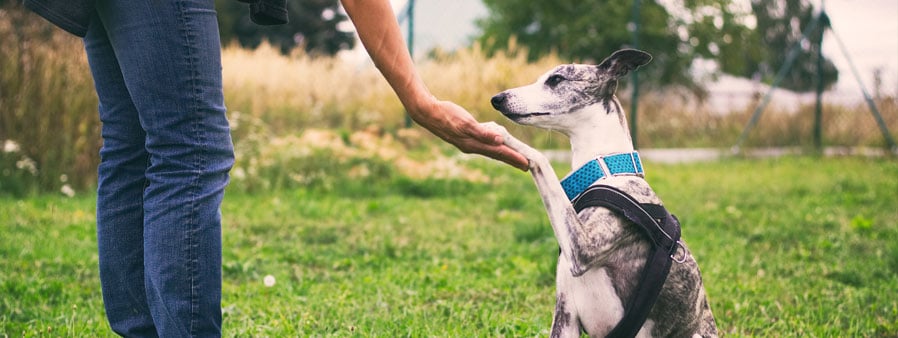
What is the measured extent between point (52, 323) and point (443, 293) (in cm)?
145

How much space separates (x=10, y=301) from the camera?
2.86 m

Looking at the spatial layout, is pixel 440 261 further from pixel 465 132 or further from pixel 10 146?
pixel 10 146

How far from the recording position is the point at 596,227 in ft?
5.99

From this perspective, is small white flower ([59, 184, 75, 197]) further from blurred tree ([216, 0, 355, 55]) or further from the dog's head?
blurred tree ([216, 0, 355, 55])

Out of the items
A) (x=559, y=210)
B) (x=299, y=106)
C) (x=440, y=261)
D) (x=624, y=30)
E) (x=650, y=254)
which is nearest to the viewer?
(x=559, y=210)

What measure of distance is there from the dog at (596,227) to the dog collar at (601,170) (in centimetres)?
1

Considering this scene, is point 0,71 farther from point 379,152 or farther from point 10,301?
point 10,301

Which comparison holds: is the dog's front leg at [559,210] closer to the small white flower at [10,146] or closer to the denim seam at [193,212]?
the denim seam at [193,212]

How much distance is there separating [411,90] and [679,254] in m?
0.78

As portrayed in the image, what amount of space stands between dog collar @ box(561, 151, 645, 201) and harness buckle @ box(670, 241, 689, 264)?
21cm

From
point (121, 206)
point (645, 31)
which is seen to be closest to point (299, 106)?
point (121, 206)

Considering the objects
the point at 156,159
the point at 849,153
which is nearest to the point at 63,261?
the point at 156,159

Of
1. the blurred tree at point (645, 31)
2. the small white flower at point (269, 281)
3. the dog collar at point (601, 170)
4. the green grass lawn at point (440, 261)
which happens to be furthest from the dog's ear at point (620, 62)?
the blurred tree at point (645, 31)

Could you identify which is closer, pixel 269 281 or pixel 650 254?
pixel 650 254
